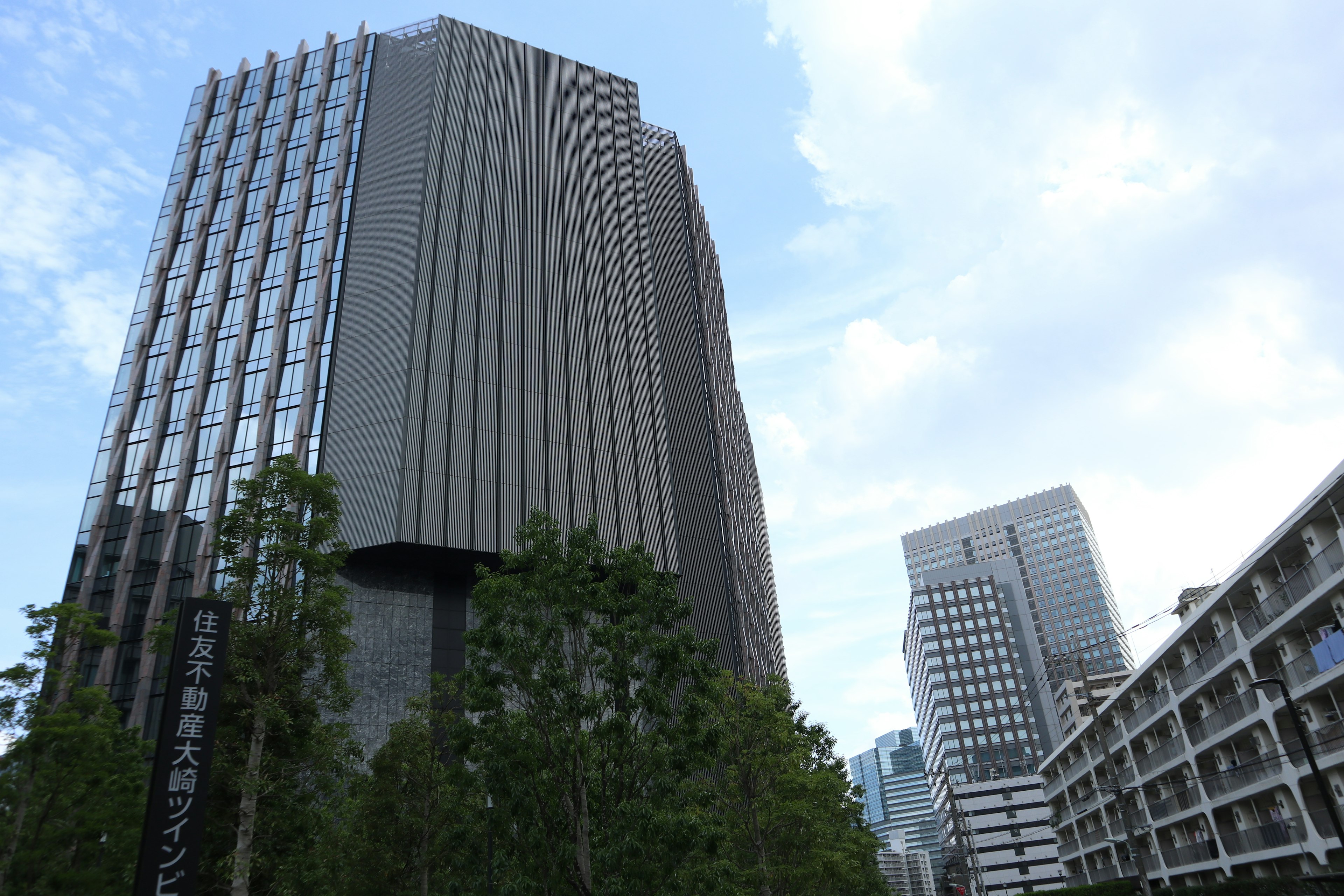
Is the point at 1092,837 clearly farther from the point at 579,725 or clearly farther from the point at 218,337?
the point at 218,337

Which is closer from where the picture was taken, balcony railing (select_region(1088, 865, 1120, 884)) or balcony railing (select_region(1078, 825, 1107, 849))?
balcony railing (select_region(1088, 865, 1120, 884))

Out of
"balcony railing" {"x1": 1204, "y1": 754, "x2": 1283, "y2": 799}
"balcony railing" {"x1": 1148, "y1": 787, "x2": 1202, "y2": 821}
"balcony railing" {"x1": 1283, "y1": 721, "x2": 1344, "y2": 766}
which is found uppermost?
"balcony railing" {"x1": 1283, "y1": 721, "x2": 1344, "y2": 766}

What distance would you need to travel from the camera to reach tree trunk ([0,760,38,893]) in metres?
20.6

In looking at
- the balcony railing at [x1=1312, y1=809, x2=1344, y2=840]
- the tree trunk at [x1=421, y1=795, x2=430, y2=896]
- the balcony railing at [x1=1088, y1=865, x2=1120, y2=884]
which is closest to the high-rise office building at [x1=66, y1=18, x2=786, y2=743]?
the tree trunk at [x1=421, y1=795, x2=430, y2=896]

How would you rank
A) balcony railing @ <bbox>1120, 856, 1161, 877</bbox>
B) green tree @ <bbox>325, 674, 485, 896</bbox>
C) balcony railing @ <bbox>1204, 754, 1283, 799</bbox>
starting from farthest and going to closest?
balcony railing @ <bbox>1120, 856, 1161, 877</bbox>, balcony railing @ <bbox>1204, 754, 1283, 799</bbox>, green tree @ <bbox>325, 674, 485, 896</bbox>

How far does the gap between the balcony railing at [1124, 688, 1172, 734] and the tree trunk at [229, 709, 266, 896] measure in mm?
55291

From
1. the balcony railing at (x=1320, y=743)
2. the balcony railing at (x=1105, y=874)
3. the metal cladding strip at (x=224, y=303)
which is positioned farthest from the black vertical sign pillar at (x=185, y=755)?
the balcony railing at (x=1105, y=874)

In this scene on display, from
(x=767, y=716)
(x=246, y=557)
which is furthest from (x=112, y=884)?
(x=767, y=716)

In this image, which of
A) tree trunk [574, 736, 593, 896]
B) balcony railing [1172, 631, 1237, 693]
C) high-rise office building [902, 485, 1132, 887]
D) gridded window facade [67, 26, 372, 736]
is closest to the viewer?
tree trunk [574, 736, 593, 896]

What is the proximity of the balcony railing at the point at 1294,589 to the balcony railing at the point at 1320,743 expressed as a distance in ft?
17.6

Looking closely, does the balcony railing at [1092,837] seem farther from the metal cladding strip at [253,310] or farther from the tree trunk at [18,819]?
the tree trunk at [18,819]

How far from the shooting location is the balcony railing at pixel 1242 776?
42.0 metres

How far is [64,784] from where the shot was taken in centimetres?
2220

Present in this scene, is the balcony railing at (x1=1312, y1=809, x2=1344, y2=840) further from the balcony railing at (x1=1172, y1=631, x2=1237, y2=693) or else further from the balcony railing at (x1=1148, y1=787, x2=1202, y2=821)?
the balcony railing at (x1=1148, y1=787, x2=1202, y2=821)
